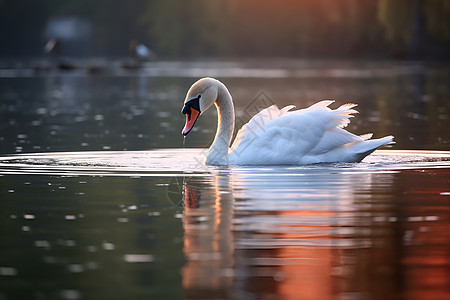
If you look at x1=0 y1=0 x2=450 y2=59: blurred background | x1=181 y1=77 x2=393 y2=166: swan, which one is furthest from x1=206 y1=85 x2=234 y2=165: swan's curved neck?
x1=0 y1=0 x2=450 y2=59: blurred background

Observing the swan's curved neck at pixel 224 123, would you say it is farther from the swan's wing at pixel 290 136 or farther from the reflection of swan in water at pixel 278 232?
the reflection of swan in water at pixel 278 232

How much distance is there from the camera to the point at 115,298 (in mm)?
5855

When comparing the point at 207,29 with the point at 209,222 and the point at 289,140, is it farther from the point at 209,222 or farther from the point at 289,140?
the point at 209,222

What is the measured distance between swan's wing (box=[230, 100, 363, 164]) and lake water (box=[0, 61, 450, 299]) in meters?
0.22

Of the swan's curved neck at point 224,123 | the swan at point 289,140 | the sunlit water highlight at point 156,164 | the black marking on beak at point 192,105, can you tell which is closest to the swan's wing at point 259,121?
the swan at point 289,140

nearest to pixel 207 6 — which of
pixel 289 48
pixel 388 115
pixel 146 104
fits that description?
pixel 289 48

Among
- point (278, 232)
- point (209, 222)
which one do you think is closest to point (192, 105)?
point (209, 222)

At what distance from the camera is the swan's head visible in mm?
12521

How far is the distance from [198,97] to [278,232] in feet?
16.9

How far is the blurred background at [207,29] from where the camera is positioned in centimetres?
6688

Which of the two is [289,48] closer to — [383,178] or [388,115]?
[388,115]

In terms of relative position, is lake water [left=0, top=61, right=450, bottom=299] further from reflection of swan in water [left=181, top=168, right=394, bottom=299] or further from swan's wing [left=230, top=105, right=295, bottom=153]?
swan's wing [left=230, top=105, right=295, bottom=153]

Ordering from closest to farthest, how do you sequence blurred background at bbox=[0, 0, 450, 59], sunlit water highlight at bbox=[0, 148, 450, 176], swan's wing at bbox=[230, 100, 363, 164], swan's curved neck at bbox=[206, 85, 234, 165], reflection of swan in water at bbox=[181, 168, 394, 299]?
reflection of swan in water at bbox=[181, 168, 394, 299]
sunlit water highlight at bbox=[0, 148, 450, 176]
swan's wing at bbox=[230, 100, 363, 164]
swan's curved neck at bbox=[206, 85, 234, 165]
blurred background at bbox=[0, 0, 450, 59]

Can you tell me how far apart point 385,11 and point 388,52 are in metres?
26.6
